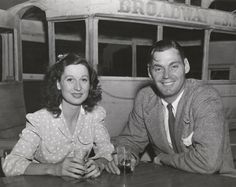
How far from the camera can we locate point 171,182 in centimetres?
171

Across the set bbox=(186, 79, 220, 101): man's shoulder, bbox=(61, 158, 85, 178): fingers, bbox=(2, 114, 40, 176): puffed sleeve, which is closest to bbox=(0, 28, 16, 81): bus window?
bbox=(2, 114, 40, 176): puffed sleeve

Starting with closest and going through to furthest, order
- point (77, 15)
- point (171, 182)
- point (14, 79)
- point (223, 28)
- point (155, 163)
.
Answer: point (171, 182), point (155, 163), point (77, 15), point (14, 79), point (223, 28)

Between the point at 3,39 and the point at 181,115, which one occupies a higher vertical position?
the point at 3,39

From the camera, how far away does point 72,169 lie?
178 cm

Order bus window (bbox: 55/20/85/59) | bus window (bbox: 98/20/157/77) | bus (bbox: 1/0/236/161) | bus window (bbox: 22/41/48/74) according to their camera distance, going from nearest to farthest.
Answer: bus (bbox: 1/0/236/161)
bus window (bbox: 22/41/48/74)
bus window (bbox: 55/20/85/59)
bus window (bbox: 98/20/157/77)

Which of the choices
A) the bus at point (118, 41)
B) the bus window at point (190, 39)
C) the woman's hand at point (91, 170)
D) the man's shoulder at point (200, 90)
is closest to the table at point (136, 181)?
the woman's hand at point (91, 170)

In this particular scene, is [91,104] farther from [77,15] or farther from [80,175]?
[77,15]

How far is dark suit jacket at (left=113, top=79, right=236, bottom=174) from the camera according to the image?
1920mm

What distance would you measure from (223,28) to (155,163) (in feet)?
16.7

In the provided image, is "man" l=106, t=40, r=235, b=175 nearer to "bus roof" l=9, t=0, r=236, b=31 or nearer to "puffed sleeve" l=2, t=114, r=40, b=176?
"puffed sleeve" l=2, t=114, r=40, b=176

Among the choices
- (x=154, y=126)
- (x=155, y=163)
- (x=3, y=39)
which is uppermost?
(x=3, y=39)

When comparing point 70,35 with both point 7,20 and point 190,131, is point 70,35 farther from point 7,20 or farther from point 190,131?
point 190,131

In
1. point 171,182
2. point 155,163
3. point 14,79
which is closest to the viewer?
point 171,182

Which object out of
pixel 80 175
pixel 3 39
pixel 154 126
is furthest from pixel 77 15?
pixel 80 175
